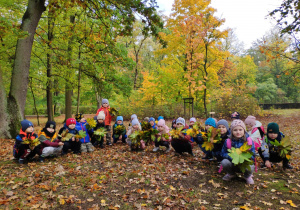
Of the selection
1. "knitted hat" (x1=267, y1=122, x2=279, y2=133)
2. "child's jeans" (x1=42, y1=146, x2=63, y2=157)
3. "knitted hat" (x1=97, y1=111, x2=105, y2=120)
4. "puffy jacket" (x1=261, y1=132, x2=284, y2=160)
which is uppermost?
"knitted hat" (x1=97, y1=111, x2=105, y2=120)

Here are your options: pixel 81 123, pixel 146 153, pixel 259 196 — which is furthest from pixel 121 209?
pixel 81 123

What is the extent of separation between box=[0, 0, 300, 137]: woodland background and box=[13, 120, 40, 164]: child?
120 inches

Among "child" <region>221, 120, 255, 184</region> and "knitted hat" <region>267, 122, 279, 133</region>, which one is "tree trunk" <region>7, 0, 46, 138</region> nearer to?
"child" <region>221, 120, 255, 184</region>

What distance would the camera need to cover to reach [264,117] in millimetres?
17547

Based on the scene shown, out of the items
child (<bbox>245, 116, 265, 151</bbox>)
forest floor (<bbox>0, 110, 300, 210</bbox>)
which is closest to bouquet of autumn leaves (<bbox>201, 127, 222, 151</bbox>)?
forest floor (<bbox>0, 110, 300, 210</bbox>)

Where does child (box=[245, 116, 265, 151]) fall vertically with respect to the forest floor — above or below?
above

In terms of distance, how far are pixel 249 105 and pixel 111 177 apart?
16241 mm

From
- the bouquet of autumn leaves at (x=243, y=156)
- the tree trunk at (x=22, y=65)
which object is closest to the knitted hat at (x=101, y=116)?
the tree trunk at (x=22, y=65)

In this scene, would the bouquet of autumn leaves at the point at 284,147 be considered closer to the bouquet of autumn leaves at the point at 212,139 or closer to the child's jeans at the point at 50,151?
the bouquet of autumn leaves at the point at 212,139

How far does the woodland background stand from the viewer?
24.0ft

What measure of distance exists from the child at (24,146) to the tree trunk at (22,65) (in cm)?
341

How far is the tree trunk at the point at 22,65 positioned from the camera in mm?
7363

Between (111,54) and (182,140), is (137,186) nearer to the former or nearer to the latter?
(182,140)

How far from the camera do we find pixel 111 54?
39.8 feet
